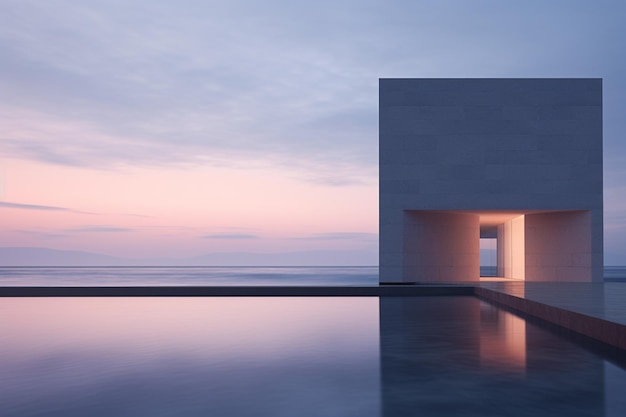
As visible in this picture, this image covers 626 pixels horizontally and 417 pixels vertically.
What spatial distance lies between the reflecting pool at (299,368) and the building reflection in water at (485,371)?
0.6 inches

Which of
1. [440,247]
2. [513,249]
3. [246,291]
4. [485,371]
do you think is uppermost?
[440,247]

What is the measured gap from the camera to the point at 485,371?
677cm

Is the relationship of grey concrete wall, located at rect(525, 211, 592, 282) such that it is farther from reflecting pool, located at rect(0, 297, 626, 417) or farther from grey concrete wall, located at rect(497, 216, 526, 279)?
reflecting pool, located at rect(0, 297, 626, 417)

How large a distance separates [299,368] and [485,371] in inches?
83.6

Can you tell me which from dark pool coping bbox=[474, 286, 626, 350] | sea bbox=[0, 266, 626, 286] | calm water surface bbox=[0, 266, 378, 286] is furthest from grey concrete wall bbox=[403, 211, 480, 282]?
calm water surface bbox=[0, 266, 378, 286]

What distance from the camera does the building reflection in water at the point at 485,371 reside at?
5266 mm

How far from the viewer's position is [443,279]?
75.7 feet

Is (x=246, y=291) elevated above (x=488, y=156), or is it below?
below

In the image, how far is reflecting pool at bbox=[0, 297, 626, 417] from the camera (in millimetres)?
5344

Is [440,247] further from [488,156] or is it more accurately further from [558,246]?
[558,246]

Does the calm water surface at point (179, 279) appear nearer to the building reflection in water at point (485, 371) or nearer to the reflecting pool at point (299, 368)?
the reflecting pool at point (299, 368)

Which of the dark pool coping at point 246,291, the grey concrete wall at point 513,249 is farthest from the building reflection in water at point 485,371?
the grey concrete wall at point 513,249

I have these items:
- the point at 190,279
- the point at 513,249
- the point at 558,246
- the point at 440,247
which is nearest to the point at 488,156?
the point at 440,247

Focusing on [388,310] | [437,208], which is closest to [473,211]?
[437,208]
